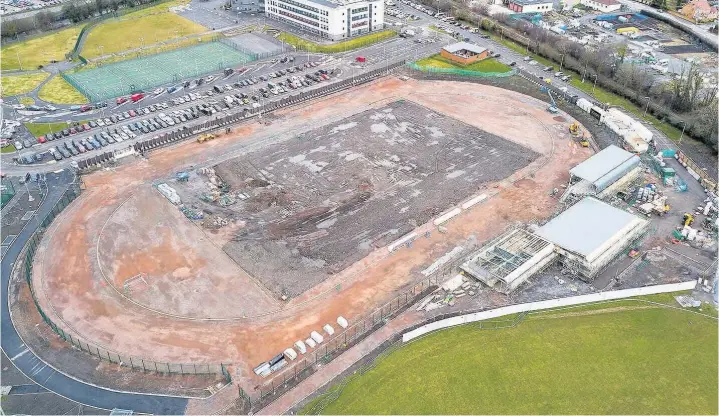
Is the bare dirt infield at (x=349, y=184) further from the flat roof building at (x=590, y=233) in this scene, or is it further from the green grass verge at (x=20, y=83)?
the green grass verge at (x=20, y=83)

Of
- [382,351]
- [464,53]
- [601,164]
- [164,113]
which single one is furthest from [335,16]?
[382,351]

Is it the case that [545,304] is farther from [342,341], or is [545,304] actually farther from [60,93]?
[60,93]

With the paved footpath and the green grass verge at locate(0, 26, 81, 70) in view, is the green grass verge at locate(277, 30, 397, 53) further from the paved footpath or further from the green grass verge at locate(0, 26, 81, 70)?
the paved footpath

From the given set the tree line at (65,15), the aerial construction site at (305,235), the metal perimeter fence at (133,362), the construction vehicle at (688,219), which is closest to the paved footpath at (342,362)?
the aerial construction site at (305,235)

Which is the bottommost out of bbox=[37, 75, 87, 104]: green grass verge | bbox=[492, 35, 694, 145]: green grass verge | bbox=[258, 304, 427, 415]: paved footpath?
bbox=[258, 304, 427, 415]: paved footpath

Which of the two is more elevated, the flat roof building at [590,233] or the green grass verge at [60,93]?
the flat roof building at [590,233]

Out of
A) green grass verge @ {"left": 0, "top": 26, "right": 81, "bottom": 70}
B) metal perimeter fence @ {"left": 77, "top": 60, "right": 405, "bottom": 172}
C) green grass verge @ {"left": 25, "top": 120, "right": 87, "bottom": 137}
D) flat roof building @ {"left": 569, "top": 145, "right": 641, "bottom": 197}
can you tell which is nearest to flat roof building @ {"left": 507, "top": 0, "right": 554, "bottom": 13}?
metal perimeter fence @ {"left": 77, "top": 60, "right": 405, "bottom": 172}

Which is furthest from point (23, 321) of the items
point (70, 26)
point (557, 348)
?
point (70, 26)
